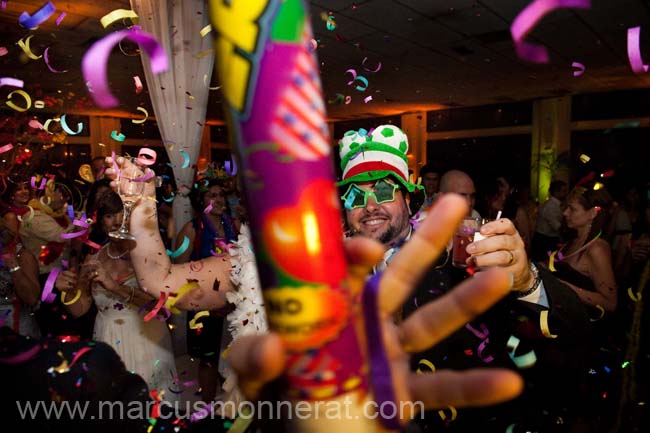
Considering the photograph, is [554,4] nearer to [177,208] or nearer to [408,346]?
[408,346]

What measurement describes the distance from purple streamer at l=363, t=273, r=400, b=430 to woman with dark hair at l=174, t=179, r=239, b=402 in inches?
109

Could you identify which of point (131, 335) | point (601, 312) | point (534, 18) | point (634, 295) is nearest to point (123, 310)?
point (131, 335)

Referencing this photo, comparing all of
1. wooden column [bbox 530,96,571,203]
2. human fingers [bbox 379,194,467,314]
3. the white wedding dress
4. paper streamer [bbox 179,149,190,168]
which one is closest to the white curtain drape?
paper streamer [bbox 179,149,190,168]

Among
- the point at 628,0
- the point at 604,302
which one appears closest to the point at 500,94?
the point at 628,0

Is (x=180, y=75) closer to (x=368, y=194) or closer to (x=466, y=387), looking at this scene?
(x=368, y=194)

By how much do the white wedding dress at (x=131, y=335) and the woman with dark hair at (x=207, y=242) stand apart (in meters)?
0.55

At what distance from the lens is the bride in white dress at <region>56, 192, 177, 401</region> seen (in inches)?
104

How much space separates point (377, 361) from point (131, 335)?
262 centimetres

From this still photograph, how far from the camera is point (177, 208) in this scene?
3.98 meters

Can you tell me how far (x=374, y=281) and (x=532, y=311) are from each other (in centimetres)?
108

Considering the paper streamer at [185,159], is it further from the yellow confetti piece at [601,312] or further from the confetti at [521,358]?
the yellow confetti piece at [601,312]

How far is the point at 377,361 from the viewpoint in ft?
1.56

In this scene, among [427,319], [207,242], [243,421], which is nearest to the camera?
[427,319]

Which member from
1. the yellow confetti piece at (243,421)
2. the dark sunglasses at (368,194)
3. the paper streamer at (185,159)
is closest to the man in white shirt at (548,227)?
the dark sunglasses at (368,194)
